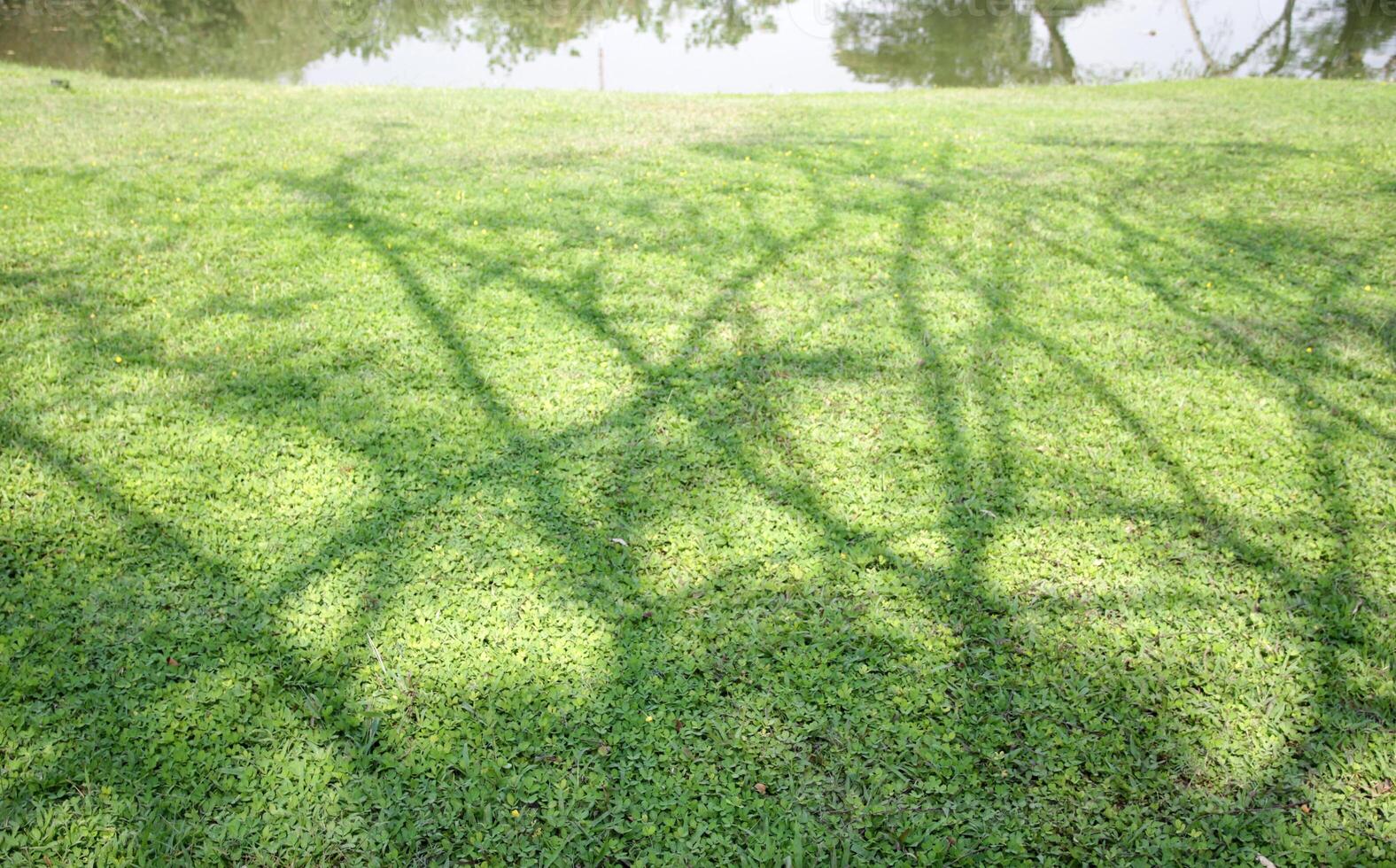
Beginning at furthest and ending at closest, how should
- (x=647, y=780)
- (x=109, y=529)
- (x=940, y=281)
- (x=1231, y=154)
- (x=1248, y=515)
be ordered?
(x=1231, y=154), (x=940, y=281), (x=1248, y=515), (x=109, y=529), (x=647, y=780)

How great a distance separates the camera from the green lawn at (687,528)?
2641mm

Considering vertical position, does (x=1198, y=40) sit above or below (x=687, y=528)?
above

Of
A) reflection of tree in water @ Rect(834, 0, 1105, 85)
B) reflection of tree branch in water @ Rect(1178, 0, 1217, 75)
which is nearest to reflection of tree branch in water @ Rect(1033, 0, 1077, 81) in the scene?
reflection of tree in water @ Rect(834, 0, 1105, 85)

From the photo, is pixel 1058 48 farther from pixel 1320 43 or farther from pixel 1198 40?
pixel 1320 43

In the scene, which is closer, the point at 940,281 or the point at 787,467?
the point at 787,467

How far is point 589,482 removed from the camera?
4.04m

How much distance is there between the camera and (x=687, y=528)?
3.78 m

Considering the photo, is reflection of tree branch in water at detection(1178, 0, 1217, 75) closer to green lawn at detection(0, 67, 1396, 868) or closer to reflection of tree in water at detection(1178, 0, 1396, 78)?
reflection of tree in water at detection(1178, 0, 1396, 78)

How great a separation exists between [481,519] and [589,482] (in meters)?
0.57

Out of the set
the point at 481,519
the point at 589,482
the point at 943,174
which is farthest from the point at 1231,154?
the point at 481,519

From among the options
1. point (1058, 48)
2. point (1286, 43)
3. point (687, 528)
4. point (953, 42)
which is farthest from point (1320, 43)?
point (687, 528)

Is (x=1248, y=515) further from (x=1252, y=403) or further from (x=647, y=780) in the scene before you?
(x=647, y=780)

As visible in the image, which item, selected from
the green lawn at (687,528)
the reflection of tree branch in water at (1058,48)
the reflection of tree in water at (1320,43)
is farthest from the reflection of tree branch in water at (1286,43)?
the green lawn at (687,528)

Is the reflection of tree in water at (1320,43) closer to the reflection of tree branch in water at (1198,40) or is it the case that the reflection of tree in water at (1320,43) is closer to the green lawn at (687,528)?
the reflection of tree branch in water at (1198,40)
